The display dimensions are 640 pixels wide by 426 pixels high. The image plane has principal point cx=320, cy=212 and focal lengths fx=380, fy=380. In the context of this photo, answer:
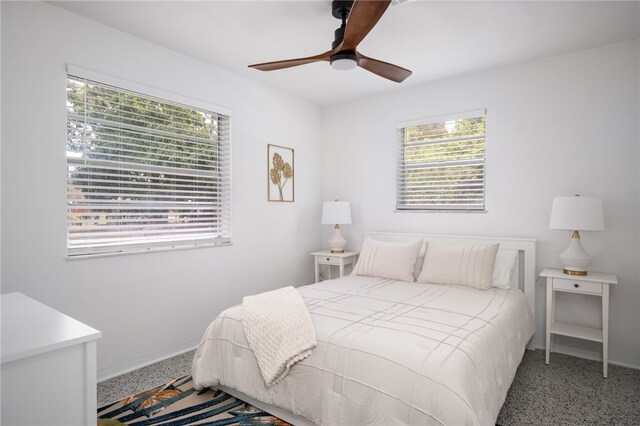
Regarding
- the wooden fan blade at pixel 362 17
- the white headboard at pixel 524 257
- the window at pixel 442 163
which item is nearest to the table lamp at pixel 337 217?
the window at pixel 442 163

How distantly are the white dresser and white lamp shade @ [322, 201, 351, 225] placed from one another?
10.0 ft

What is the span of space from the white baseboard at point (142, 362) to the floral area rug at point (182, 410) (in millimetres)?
401

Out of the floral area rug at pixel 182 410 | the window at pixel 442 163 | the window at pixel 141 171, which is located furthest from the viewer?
the window at pixel 442 163

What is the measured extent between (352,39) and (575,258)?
238cm

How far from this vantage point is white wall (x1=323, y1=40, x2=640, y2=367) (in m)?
2.99

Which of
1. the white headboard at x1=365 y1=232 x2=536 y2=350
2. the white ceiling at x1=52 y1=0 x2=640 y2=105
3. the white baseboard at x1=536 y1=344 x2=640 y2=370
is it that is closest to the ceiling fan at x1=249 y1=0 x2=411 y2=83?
the white ceiling at x1=52 y1=0 x2=640 y2=105

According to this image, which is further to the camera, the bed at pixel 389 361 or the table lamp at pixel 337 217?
the table lamp at pixel 337 217

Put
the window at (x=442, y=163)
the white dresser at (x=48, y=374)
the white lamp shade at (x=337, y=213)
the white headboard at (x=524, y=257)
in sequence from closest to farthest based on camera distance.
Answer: the white dresser at (x=48, y=374)
the white headboard at (x=524, y=257)
the window at (x=442, y=163)
the white lamp shade at (x=337, y=213)

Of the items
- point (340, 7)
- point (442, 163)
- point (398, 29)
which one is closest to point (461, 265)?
point (442, 163)

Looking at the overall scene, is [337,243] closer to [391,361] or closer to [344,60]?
[344,60]

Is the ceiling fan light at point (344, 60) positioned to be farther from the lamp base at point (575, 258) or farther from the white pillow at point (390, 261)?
the lamp base at point (575, 258)

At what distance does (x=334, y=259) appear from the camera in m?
4.32

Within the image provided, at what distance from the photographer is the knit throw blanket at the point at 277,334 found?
6.69ft

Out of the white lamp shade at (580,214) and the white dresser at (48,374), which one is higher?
the white lamp shade at (580,214)
